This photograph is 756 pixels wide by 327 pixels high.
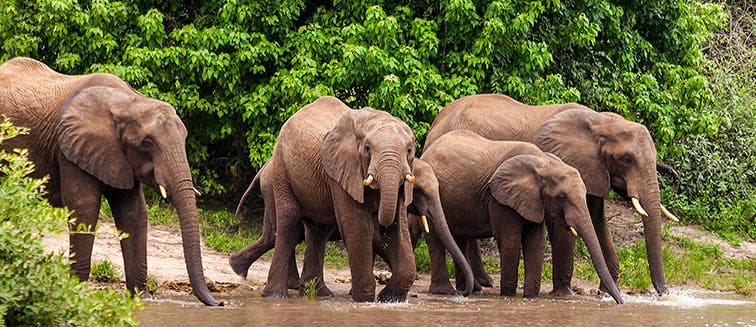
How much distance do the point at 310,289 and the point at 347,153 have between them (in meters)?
1.66

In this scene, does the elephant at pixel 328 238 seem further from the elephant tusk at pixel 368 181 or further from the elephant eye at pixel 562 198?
the elephant eye at pixel 562 198

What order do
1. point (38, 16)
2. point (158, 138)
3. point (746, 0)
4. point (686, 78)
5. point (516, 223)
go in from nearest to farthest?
point (158, 138), point (516, 223), point (38, 16), point (686, 78), point (746, 0)

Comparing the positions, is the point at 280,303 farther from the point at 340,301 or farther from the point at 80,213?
the point at 80,213

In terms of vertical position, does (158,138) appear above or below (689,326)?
above

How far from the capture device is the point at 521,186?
14273 millimetres

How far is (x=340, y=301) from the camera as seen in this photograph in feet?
42.8

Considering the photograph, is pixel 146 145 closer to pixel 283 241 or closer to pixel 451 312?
pixel 283 241

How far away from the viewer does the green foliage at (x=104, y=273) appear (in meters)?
13.4

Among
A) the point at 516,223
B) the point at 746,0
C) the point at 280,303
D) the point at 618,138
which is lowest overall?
the point at 280,303

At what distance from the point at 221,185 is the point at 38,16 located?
10.5 ft

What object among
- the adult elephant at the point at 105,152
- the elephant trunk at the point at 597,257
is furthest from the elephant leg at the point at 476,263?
the adult elephant at the point at 105,152

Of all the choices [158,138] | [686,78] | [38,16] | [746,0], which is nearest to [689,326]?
[158,138]

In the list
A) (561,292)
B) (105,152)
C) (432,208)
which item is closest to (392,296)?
(432,208)

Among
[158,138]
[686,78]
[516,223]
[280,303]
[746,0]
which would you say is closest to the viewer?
[158,138]
